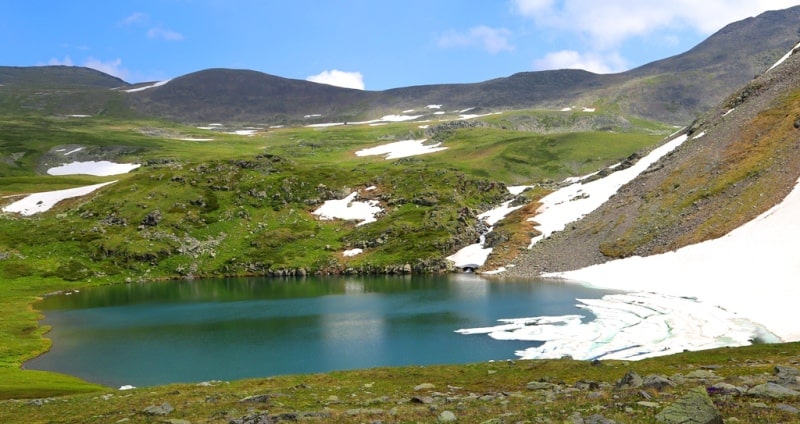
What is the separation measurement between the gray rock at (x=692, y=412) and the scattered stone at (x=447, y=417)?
7.20 meters

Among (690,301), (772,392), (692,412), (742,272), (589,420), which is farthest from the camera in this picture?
(742,272)

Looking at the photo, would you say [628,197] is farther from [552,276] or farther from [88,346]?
[88,346]

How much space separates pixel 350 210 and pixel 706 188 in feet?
320

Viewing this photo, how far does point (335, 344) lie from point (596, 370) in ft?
101

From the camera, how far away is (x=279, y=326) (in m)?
72.6

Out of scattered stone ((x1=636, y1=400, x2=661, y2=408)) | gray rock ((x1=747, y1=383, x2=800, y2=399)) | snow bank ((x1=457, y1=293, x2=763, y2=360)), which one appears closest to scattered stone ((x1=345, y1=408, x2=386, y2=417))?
scattered stone ((x1=636, y1=400, x2=661, y2=408))

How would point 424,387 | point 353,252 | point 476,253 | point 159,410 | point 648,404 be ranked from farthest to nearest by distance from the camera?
point 353,252 → point 476,253 → point 424,387 → point 159,410 → point 648,404

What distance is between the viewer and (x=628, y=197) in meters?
121

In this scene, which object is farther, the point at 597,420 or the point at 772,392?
the point at 772,392

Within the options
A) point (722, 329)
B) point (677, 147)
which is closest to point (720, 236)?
point (722, 329)

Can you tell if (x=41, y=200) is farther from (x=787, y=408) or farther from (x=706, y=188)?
(x=787, y=408)

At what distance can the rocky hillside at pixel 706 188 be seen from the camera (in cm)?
9175

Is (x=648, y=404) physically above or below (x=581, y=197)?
below

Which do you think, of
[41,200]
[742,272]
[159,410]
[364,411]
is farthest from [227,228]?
[364,411]
